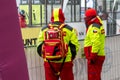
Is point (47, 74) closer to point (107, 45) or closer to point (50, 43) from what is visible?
point (50, 43)

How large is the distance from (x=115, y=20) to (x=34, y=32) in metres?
7.26

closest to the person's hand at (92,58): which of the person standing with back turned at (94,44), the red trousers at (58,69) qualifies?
the person standing with back turned at (94,44)

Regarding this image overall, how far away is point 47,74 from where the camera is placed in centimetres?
665

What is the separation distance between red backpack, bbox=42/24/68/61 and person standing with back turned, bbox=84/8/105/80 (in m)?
1.33

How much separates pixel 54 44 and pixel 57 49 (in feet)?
0.31

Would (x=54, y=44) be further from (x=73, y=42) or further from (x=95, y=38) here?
(x=95, y=38)

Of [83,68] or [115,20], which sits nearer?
[83,68]

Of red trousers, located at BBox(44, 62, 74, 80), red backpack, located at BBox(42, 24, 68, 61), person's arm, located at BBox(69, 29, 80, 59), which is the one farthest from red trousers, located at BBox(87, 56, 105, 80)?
red backpack, located at BBox(42, 24, 68, 61)

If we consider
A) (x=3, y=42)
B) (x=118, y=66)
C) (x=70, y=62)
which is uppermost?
(x=3, y=42)

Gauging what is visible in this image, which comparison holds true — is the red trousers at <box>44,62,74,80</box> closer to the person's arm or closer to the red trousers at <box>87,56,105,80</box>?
the person's arm

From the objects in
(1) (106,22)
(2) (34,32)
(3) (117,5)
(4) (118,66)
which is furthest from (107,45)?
(3) (117,5)

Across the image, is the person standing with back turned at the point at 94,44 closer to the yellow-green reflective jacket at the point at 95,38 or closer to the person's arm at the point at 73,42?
the yellow-green reflective jacket at the point at 95,38

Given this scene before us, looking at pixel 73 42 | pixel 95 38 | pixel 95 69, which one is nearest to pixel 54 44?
pixel 73 42

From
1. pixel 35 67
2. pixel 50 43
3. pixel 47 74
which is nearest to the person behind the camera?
pixel 50 43
